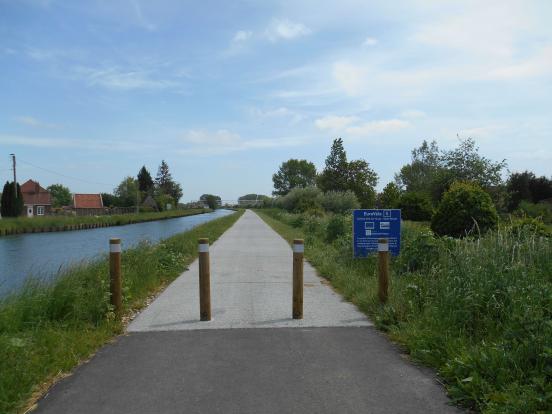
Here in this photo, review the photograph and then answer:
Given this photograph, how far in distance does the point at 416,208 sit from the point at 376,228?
2088cm

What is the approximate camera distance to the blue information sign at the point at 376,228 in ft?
34.0

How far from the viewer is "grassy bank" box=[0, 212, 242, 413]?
14.4ft

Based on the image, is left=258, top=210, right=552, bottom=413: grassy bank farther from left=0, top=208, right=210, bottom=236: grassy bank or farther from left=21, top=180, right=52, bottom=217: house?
left=21, top=180, right=52, bottom=217: house

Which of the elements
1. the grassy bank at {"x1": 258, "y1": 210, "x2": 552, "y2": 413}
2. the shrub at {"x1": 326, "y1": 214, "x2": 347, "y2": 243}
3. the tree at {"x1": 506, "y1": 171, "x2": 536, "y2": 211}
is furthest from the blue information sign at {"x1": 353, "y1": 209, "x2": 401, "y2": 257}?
the tree at {"x1": 506, "y1": 171, "x2": 536, "y2": 211}

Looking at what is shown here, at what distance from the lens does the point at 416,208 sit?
30266 mm

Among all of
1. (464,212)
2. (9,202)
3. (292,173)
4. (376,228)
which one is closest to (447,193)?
(464,212)

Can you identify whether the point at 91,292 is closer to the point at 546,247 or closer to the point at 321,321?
the point at 321,321

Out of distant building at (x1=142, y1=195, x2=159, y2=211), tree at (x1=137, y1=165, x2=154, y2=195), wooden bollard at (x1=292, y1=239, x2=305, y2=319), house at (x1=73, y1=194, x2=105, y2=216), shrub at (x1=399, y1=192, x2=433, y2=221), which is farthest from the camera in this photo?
tree at (x1=137, y1=165, x2=154, y2=195)

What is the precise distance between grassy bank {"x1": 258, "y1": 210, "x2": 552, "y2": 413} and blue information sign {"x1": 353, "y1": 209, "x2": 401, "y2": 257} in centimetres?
122

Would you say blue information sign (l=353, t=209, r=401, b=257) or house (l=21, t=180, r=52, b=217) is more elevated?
house (l=21, t=180, r=52, b=217)

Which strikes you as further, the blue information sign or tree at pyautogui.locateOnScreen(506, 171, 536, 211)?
tree at pyautogui.locateOnScreen(506, 171, 536, 211)

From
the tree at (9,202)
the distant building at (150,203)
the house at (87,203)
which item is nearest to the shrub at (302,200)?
the tree at (9,202)

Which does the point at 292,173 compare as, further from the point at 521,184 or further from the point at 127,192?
the point at 521,184

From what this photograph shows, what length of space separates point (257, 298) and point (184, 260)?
5799 mm
